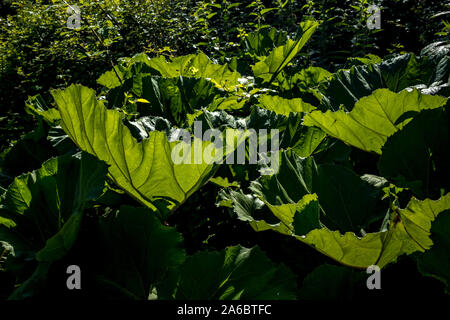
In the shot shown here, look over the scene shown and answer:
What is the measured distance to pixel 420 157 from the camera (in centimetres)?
102

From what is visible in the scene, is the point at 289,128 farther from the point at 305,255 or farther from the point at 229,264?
the point at 229,264

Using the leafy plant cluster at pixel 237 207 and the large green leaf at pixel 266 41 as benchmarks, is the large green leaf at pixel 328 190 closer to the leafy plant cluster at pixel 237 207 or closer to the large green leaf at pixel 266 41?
the leafy plant cluster at pixel 237 207

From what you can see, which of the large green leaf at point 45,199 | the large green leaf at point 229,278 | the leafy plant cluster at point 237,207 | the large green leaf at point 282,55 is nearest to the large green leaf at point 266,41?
the large green leaf at point 282,55

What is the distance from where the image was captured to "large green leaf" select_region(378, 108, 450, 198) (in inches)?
39.8

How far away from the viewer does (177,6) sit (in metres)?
5.73

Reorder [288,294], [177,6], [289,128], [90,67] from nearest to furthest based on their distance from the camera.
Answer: [288,294], [289,128], [90,67], [177,6]

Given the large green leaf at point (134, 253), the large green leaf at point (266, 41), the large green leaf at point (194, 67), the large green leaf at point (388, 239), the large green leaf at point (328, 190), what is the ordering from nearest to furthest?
the large green leaf at point (388, 239) < the large green leaf at point (134, 253) < the large green leaf at point (328, 190) < the large green leaf at point (194, 67) < the large green leaf at point (266, 41)

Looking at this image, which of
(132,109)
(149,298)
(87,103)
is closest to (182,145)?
(87,103)

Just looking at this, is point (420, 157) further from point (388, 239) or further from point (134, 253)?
point (134, 253)

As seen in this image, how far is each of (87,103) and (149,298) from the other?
0.50m

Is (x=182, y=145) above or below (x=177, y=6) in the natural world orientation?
below

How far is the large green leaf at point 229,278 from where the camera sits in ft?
2.71

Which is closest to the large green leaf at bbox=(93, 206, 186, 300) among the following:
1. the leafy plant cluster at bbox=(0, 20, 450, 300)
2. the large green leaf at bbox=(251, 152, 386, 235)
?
the leafy plant cluster at bbox=(0, 20, 450, 300)

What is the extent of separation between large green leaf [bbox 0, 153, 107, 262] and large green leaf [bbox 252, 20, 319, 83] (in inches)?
48.5
